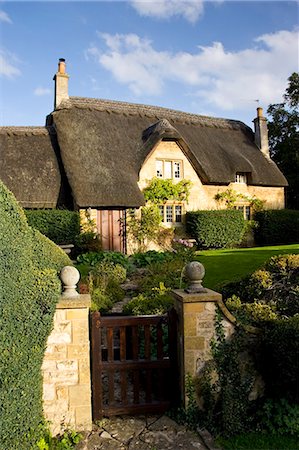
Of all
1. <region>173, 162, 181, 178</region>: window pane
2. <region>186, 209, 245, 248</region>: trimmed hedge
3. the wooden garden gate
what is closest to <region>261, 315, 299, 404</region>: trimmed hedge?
the wooden garden gate

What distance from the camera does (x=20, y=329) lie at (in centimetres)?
345

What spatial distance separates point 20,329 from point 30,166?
1552 cm

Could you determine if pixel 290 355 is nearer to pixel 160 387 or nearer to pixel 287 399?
pixel 287 399

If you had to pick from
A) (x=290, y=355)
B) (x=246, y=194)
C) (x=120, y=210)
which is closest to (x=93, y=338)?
(x=290, y=355)

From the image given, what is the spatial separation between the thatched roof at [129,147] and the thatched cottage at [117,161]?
2.1 inches

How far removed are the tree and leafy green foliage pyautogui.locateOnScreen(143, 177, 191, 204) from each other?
13.4m

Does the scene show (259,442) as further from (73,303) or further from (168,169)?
(168,169)

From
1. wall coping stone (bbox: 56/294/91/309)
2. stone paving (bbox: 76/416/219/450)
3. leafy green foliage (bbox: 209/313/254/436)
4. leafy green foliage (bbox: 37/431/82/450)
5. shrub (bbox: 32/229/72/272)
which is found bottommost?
stone paving (bbox: 76/416/219/450)

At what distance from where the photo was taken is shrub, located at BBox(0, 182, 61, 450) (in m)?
3.28

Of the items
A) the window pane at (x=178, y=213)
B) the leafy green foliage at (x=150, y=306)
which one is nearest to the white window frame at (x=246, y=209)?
the window pane at (x=178, y=213)

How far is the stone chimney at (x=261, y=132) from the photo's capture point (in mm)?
23828

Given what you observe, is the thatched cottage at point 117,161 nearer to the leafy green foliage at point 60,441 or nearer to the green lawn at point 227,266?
the green lawn at point 227,266

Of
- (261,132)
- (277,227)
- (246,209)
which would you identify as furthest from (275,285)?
Answer: (261,132)

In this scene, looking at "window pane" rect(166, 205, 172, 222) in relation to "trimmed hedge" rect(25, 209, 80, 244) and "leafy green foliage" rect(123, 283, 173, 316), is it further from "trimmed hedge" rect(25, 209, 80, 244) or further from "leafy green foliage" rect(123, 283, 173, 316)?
"leafy green foliage" rect(123, 283, 173, 316)
